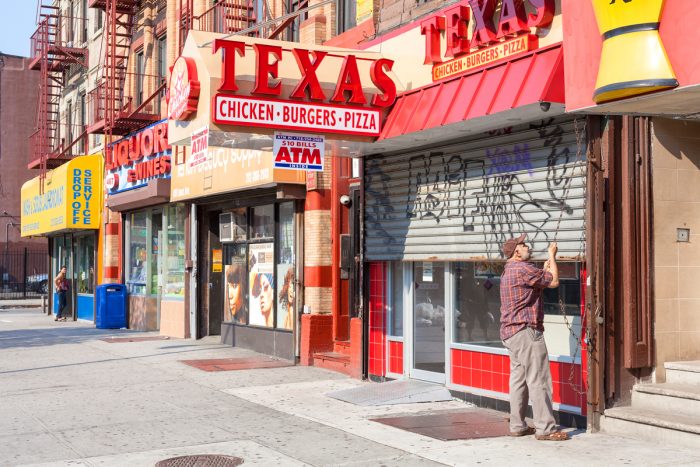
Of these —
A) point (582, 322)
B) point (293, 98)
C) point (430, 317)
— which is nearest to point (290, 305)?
point (430, 317)

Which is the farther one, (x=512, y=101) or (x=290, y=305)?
(x=290, y=305)

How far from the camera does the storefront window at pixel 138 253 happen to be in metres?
23.2

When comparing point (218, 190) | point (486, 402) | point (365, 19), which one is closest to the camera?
point (486, 402)

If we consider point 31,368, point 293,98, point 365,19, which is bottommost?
point 31,368

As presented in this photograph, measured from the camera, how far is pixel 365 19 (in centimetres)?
1383

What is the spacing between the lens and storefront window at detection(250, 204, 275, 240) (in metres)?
16.3

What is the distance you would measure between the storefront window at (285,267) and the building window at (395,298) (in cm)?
305

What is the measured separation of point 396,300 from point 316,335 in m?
2.39

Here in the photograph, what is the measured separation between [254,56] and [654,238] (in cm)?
508

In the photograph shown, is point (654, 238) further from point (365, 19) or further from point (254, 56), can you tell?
point (365, 19)

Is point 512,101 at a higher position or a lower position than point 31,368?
higher

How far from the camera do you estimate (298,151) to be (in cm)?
1089

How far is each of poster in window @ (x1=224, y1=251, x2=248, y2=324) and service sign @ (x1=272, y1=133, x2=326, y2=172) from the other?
6850mm

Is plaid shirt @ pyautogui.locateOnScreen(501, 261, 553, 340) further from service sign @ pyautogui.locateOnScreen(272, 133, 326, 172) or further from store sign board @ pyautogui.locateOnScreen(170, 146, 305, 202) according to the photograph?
store sign board @ pyautogui.locateOnScreen(170, 146, 305, 202)
